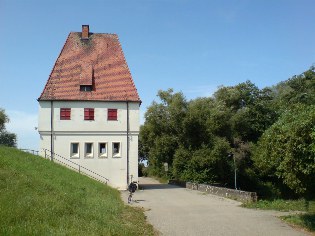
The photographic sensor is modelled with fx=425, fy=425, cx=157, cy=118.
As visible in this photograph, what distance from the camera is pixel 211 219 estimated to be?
19.0m

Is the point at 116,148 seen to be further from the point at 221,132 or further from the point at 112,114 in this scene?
the point at 221,132

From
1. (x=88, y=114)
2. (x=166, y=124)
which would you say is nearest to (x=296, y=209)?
(x=88, y=114)

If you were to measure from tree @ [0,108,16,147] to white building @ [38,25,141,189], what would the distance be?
50673 millimetres

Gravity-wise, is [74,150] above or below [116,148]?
below

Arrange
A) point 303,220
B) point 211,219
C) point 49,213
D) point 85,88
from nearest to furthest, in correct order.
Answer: point 49,213
point 303,220
point 211,219
point 85,88

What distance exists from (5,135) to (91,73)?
2705 inches

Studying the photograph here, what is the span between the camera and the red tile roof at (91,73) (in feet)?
128

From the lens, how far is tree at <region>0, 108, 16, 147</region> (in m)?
91.2

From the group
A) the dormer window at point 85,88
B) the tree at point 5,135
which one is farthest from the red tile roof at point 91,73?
the tree at point 5,135

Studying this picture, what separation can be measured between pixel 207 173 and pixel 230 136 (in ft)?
24.7

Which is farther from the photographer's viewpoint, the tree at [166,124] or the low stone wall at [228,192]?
the tree at [166,124]

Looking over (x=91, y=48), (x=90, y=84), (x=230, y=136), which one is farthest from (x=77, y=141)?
(x=230, y=136)

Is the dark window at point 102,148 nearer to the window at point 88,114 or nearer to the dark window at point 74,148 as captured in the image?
the dark window at point 74,148

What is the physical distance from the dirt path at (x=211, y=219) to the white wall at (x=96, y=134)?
12.5 m
